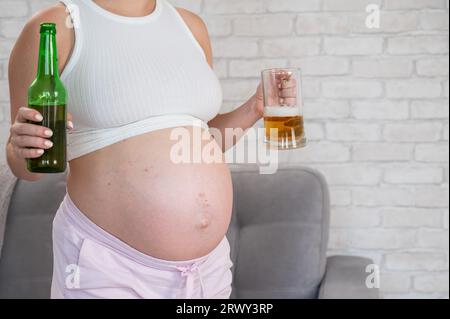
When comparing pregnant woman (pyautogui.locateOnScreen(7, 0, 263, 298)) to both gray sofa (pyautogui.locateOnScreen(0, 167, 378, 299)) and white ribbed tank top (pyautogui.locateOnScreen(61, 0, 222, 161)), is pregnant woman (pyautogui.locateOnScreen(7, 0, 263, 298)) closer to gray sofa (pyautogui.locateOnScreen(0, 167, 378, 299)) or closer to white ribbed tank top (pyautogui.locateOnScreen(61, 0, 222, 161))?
white ribbed tank top (pyautogui.locateOnScreen(61, 0, 222, 161))

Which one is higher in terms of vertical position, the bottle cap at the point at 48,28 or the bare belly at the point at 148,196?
the bottle cap at the point at 48,28

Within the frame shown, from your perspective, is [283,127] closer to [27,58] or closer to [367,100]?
[27,58]

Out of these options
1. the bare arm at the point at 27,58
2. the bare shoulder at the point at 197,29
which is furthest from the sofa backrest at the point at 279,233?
the bare arm at the point at 27,58

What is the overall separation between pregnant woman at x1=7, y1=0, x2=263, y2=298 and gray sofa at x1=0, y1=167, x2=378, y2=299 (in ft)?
1.72

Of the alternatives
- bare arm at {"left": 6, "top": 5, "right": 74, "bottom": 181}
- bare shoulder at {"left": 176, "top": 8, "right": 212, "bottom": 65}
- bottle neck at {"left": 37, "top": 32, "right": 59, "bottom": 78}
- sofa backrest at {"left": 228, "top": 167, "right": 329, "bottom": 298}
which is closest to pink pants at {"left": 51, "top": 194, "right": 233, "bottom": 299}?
bare arm at {"left": 6, "top": 5, "right": 74, "bottom": 181}

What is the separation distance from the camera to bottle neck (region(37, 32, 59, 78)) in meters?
0.93

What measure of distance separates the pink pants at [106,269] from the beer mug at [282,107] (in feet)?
0.87

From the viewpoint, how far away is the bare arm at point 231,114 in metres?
1.24

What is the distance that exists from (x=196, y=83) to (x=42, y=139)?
1.00ft

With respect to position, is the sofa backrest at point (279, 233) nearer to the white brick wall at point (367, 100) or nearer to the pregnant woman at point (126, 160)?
the white brick wall at point (367, 100)

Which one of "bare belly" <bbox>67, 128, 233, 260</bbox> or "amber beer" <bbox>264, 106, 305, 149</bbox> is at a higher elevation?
"amber beer" <bbox>264, 106, 305, 149</bbox>

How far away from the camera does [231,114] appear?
50.8 inches

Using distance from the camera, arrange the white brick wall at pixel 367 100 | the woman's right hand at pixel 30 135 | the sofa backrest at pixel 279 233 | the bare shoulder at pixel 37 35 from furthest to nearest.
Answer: the white brick wall at pixel 367 100
the sofa backrest at pixel 279 233
the bare shoulder at pixel 37 35
the woman's right hand at pixel 30 135
